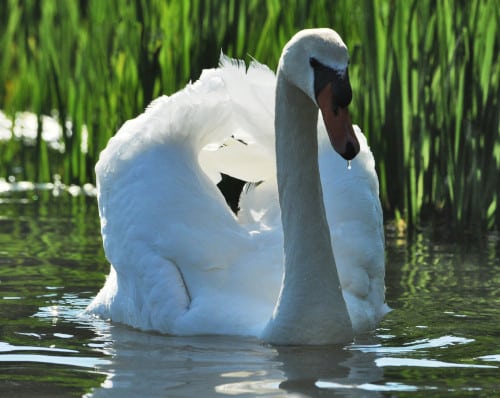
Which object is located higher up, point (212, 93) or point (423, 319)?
point (212, 93)

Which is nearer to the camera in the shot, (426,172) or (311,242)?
(311,242)

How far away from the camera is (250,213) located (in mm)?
6434

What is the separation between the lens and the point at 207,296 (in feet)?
18.7

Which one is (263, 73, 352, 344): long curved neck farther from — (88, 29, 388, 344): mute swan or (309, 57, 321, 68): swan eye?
(309, 57, 321, 68): swan eye

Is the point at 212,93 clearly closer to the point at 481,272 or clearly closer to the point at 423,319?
the point at 423,319

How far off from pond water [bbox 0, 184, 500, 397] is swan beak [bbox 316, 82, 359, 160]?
0.85 metres

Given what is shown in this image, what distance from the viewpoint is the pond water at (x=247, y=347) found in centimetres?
471

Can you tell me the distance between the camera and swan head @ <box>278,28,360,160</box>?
15.8 feet

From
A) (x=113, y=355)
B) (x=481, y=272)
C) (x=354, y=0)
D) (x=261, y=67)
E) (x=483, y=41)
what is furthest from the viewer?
(x=354, y=0)

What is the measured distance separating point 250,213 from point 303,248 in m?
1.00

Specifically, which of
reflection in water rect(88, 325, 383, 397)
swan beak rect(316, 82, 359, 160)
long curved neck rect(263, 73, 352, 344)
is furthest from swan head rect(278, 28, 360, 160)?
reflection in water rect(88, 325, 383, 397)

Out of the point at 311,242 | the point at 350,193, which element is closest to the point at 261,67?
the point at 350,193

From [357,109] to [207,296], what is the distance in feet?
9.89

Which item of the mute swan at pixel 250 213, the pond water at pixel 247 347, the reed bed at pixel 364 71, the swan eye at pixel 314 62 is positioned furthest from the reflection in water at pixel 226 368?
the reed bed at pixel 364 71
